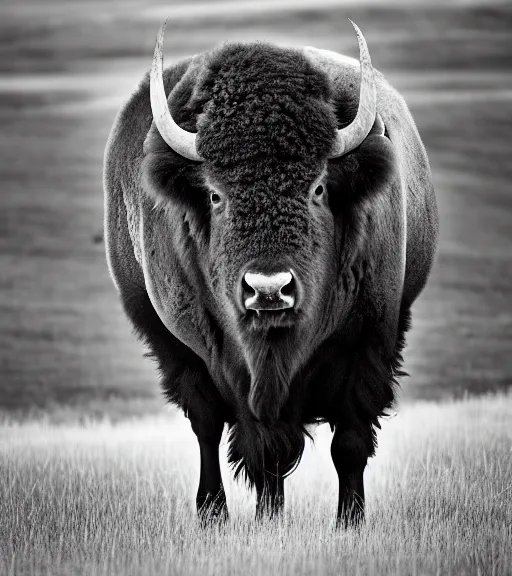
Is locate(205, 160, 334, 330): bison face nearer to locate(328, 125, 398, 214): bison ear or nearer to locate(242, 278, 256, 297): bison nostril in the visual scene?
locate(242, 278, 256, 297): bison nostril

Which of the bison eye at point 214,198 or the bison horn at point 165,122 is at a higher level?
the bison horn at point 165,122

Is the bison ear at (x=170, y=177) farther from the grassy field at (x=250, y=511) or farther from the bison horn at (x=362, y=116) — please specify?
the grassy field at (x=250, y=511)

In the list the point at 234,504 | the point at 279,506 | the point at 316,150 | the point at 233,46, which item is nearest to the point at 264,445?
the point at 279,506

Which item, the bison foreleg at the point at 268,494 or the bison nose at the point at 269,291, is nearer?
the bison nose at the point at 269,291

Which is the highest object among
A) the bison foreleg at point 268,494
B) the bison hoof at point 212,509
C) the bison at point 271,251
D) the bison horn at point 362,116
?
the bison horn at point 362,116

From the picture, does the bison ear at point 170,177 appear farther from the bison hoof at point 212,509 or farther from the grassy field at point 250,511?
the bison hoof at point 212,509

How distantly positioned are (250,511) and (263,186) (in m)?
2.50

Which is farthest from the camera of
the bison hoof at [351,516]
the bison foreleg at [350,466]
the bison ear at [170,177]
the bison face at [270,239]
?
the bison foreleg at [350,466]

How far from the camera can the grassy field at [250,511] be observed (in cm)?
561

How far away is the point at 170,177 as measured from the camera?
6.33 meters

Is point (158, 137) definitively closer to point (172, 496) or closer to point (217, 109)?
point (217, 109)

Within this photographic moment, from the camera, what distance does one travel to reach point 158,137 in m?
6.46

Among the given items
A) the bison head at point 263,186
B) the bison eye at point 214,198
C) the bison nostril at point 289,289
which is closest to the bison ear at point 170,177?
the bison head at point 263,186

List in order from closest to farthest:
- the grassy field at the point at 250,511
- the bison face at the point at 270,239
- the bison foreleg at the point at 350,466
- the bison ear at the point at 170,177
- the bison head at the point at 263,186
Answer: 1. the grassy field at the point at 250,511
2. the bison face at the point at 270,239
3. the bison head at the point at 263,186
4. the bison ear at the point at 170,177
5. the bison foreleg at the point at 350,466
